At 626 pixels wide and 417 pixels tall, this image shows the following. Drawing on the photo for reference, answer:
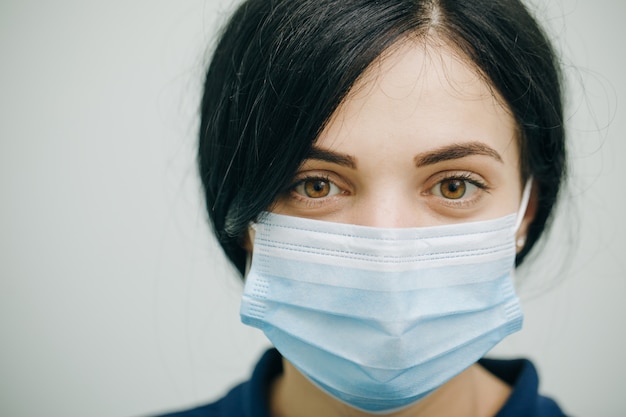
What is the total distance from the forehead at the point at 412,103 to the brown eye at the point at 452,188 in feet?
0.37

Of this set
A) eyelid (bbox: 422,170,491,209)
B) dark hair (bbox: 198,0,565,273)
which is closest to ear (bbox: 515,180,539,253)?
dark hair (bbox: 198,0,565,273)

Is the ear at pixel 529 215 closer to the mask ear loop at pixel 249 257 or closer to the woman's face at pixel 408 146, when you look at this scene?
the woman's face at pixel 408 146

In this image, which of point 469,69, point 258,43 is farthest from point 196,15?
point 469,69

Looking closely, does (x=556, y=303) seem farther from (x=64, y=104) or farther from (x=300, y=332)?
(x=64, y=104)

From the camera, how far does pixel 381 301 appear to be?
1282 mm

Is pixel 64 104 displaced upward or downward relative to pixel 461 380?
upward

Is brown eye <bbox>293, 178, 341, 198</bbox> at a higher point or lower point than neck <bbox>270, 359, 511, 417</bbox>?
higher

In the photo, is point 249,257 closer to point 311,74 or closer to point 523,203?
point 311,74

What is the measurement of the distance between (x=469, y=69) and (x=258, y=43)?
0.50 m

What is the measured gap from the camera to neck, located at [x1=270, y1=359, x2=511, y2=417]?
61.3 inches

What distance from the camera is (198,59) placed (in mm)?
2076

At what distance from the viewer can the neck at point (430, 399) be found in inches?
61.3

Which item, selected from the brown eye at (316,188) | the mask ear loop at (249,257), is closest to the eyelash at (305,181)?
the brown eye at (316,188)

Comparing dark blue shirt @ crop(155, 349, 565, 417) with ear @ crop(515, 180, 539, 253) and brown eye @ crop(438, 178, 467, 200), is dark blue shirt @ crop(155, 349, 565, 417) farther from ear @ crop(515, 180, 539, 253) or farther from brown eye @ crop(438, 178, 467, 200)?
brown eye @ crop(438, 178, 467, 200)
